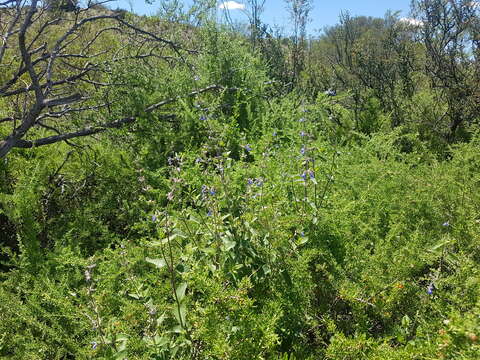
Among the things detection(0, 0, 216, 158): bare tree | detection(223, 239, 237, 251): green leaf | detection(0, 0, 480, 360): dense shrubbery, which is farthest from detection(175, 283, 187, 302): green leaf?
detection(0, 0, 216, 158): bare tree

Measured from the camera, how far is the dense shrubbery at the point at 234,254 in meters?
1.61

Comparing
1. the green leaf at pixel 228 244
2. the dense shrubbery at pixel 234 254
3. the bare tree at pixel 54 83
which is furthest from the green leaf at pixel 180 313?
the bare tree at pixel 54 83

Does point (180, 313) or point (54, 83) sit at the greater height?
point (54, 83)

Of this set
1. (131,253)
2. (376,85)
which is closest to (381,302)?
(131,253)

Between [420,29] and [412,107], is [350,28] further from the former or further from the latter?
[412,107]

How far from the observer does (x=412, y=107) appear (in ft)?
18.4

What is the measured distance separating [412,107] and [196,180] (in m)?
3.87

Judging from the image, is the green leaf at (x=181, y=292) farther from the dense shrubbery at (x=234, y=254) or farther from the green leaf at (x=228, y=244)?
the green leaf at (x=228, y=244)

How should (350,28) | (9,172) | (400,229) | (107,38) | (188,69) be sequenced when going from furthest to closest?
(350,28), (107,38), (188,69), (9,172), (400,229)

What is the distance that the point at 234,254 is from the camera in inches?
74.2

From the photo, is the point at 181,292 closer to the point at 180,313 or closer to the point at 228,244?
the point at 180,313

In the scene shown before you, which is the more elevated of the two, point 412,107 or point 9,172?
point 412,107

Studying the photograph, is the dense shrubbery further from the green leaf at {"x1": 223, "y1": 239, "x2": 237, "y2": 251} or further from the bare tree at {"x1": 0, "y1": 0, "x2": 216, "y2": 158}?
the bare tree at {"x1": 0, "y1": 0, "x2": 216, "y2": 158}

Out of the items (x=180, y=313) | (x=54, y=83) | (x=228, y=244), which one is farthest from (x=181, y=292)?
(x=54, y=83)
